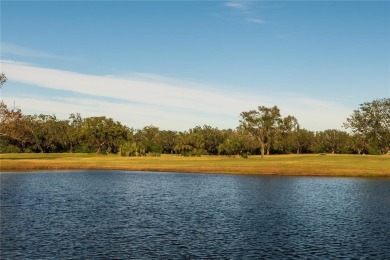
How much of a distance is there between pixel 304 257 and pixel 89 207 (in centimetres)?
2759

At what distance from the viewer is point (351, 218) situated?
43.6m

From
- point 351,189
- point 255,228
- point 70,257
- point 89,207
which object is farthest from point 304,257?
point 351,189

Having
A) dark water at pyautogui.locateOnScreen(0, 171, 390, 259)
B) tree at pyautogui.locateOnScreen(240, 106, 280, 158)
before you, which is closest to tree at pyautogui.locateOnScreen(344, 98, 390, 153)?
tree at pyautogui.locateOnScreen(240, 106, 280, 158)

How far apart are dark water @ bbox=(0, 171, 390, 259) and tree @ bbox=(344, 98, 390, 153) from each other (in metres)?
117

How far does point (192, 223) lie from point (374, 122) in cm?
15343

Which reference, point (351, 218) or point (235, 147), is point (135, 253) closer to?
point (351, 218)

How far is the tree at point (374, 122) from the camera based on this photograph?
175000mm

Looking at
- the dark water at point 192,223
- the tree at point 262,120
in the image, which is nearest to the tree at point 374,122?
the tree at point 262,120

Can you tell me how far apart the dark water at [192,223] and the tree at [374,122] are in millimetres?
117399

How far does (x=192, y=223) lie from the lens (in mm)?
40062

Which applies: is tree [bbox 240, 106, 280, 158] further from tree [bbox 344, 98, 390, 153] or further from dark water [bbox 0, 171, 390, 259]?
dark water [bbox 0, 171, 390, 259]

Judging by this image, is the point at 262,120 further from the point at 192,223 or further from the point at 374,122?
the point at 192,223

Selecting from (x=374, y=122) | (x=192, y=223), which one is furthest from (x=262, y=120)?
(x=192, y=223)

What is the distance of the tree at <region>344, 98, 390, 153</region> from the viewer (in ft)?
574
